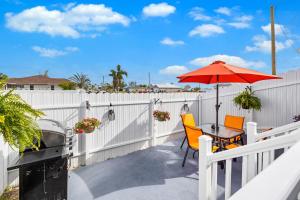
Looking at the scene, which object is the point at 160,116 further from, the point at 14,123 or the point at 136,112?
the point at 14,123

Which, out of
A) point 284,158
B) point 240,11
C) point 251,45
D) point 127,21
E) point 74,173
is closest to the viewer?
point 284,158

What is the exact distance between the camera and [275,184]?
58 cm

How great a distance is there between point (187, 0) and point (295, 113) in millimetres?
A: 5811

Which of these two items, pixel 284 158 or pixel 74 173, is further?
pixel 74 173

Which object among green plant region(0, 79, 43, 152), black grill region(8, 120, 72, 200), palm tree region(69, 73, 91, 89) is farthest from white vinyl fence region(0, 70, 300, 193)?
palm tree region(69, 73, 91, 89)

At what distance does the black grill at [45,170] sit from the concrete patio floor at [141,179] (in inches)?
26.0

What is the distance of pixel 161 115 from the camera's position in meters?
5.31

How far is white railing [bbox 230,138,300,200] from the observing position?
1.79ft

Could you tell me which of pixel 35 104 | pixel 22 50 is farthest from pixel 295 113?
pixel 22 50

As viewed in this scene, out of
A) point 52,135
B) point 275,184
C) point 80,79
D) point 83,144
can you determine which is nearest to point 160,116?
point 83,144

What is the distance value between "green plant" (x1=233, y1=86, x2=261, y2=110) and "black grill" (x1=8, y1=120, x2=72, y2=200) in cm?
483

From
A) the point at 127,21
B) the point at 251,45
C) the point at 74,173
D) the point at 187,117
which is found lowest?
the point at 74,173

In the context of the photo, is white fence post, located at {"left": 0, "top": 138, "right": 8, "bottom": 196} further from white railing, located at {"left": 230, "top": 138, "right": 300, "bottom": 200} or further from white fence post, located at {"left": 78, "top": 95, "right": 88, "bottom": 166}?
white railing, located at {"left": 230, "top": 138, "right": 300, "bottom": 200}

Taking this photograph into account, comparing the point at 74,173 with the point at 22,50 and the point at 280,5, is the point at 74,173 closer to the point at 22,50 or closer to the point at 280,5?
the point at 280,5
